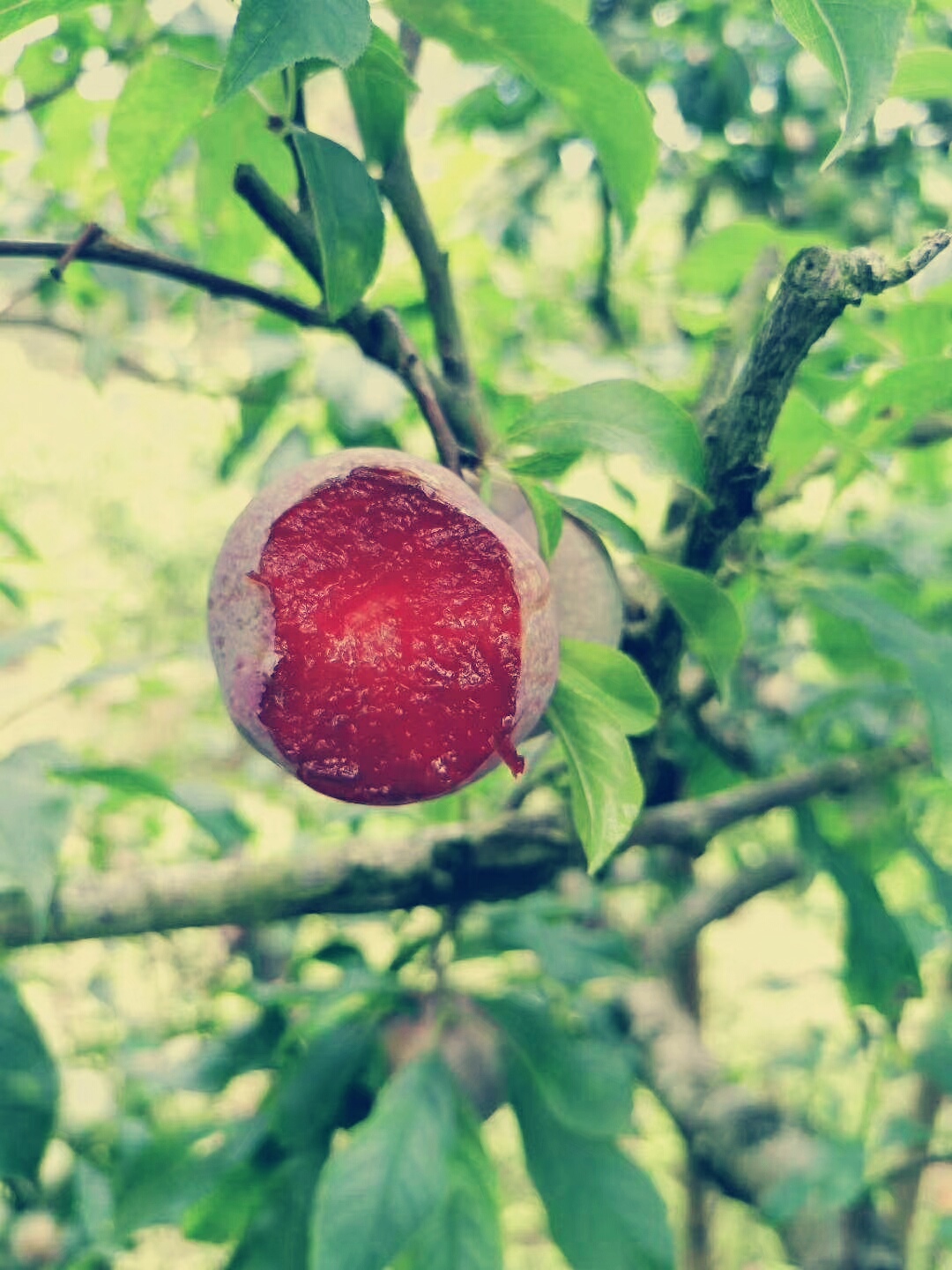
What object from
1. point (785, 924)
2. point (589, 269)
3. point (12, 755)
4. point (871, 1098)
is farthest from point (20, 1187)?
point (785, 924)

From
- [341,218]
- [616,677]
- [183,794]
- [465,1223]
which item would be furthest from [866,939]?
[341,218]

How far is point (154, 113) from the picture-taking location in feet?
2.28

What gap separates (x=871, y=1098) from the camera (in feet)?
4.49

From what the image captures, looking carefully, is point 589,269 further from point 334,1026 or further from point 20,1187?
point 20,1187

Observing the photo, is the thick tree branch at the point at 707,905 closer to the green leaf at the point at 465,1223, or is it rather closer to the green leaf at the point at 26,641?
the green leaf at the point at 465,1223

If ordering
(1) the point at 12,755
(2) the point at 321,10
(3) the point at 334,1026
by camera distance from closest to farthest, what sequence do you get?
(2) the point at 321,10 → (1) the point at 12,755 → (3) the point at 334,1026

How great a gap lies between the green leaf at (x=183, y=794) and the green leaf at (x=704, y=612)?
510mm

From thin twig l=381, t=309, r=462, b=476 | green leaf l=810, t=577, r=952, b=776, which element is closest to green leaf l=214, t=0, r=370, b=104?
thin twig l=381, t=309, r=462, b=476

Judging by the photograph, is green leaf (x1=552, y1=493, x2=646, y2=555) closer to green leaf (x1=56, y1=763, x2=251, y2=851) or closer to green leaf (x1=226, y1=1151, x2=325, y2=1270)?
green leaf (x1=56, y1=763, x2=251, y2=851)

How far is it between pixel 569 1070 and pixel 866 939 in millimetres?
289

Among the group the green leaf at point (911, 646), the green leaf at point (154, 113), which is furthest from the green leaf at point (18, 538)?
the green leaf at point (911, 646)

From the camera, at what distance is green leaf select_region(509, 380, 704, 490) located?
0.62 meters

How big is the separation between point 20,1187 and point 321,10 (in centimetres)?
136

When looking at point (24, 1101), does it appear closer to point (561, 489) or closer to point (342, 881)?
point (342, 881)
